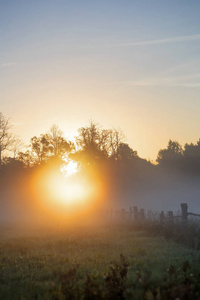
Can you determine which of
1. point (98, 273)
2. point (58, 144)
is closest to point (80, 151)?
point (58, 144)

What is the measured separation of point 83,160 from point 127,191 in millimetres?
11379

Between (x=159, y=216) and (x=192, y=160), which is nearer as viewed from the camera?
(x=159, y=216)

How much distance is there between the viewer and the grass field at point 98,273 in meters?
6.80

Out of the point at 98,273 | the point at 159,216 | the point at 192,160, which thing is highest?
the point at 192,160

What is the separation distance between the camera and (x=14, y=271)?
9977 millimetres

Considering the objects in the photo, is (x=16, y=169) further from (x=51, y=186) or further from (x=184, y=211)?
(x=184, y=211)

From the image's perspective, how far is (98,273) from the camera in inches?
340

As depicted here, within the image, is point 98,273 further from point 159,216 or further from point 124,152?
point 124,152

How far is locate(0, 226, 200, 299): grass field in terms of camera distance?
6.80 metres

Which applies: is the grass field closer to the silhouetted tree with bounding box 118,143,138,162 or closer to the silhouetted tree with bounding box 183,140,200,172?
the silhouetted tree with bounding box 118,143,138,162

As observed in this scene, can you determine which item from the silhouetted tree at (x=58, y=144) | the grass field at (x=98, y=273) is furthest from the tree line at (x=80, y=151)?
the grass field at (x=98, y=273)

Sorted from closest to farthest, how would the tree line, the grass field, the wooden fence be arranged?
1. the grass field
2. the wooden fence
3. the tree line

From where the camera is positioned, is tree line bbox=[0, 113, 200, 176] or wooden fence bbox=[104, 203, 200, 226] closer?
wooden fence bbox=[104, 203, 200, 226]

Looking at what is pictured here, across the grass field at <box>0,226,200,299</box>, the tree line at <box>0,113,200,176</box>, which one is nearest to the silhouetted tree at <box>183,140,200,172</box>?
the tree line at <box>0,113,200,176</box>
